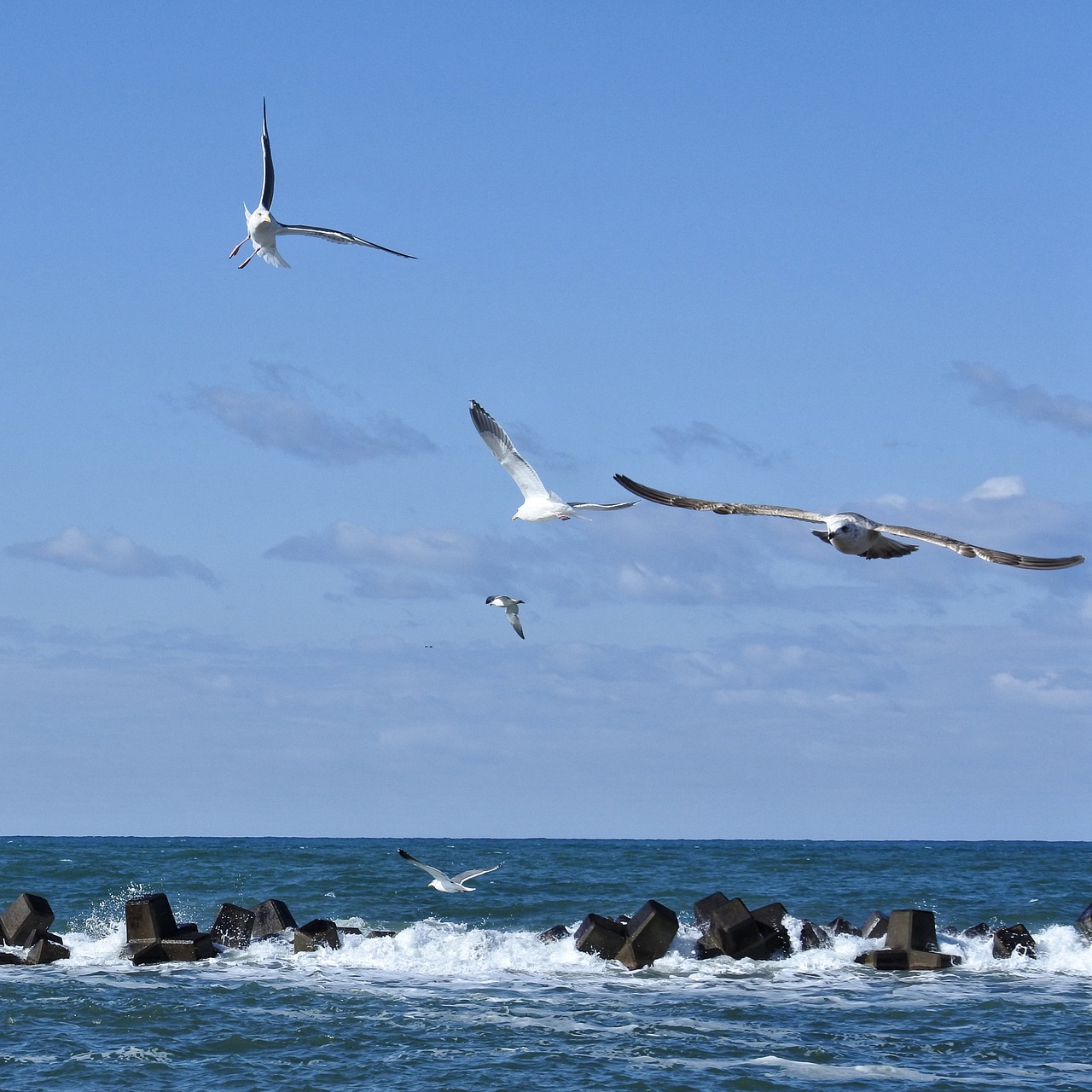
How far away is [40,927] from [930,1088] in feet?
42.2

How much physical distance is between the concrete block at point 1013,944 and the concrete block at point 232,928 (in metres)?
10.6

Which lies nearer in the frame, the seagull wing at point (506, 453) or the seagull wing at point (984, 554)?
the seagull wing at point (984, 554)

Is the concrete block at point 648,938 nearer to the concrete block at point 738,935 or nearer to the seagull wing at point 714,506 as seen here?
the concrete block at point 738,935

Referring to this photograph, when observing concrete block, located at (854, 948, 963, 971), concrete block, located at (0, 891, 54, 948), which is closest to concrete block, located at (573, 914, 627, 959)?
concrete block, located at (854, 948, 963, 971)

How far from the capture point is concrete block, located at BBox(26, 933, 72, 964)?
20.3 metres

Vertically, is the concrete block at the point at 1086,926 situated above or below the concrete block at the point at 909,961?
above

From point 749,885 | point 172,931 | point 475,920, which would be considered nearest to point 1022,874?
point 749,885

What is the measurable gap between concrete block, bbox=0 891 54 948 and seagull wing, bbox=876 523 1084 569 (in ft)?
43.7

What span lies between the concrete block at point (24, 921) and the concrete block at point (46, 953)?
0.30m

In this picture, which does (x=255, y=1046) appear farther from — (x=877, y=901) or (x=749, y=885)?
(x=749, y=885)

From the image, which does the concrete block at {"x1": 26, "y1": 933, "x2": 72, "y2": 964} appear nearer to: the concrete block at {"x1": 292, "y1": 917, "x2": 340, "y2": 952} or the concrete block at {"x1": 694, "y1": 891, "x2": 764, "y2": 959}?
the concrete block at {"x1": 292, "y1": 917, "x2": 340, "y2": 952}

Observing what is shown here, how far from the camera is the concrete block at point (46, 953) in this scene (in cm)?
2034

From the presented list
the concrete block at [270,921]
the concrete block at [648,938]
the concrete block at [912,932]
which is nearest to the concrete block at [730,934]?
the concrete block at [648,938]

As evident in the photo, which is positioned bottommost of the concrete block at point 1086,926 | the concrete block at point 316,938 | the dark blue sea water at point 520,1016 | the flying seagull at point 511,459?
the dark blue sea water at point 520,1016
